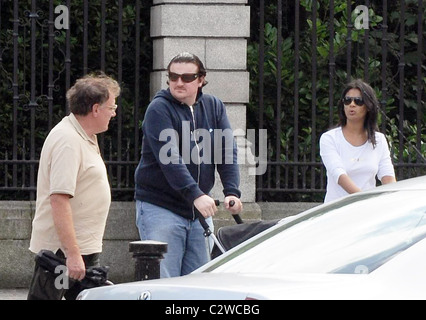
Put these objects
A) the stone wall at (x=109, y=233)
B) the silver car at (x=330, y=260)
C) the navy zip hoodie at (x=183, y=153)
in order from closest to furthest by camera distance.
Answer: the silver car at (x=330, y=260)
the navy zip hoodie at (x=183, y=153)
the stone wall at (x=109, y=233)

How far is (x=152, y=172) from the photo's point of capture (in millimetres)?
7414

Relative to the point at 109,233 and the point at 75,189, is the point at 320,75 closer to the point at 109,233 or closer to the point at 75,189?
the point at 109,233

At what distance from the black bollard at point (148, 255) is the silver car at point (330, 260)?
1.29 metres

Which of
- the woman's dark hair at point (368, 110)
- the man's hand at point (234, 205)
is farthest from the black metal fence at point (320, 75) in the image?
the man's hand at point (234, 205)

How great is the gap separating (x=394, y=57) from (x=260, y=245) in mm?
7787

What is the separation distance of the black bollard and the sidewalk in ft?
13.1

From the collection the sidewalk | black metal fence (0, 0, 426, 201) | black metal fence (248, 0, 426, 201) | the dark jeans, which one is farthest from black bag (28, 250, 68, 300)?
black metal fence (248, 0, 426, 201)

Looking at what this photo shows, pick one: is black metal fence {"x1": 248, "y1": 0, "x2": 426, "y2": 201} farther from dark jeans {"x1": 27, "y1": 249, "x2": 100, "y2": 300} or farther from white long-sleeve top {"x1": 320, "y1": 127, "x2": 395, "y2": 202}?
dark jeans {"x1": 27, "y1": 249, "x2": 100, "y2": 300}

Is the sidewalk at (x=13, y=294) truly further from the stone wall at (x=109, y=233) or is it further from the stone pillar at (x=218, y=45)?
the stone pillar at (x=218, y=45)

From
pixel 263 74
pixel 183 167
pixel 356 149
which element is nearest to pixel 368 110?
pixel 356 149

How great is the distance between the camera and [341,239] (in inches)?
186

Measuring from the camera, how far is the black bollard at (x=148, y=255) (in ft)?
21.2
